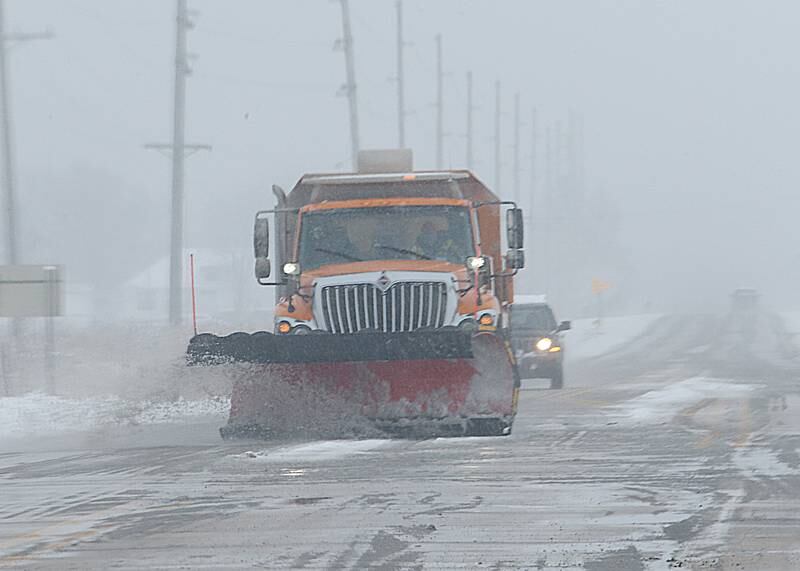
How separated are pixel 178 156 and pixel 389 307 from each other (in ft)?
63.7

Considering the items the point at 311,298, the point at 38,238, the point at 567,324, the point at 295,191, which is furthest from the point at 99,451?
the point at 38,238

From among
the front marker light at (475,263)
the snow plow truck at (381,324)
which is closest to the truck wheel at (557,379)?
the snow plow truck at (381,324)

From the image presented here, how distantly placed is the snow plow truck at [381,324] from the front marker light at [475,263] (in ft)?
0.05

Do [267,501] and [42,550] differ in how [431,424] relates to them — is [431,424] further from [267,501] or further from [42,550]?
[42,550]

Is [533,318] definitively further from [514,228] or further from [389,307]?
[389,307]

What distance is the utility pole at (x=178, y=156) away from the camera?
31.9m

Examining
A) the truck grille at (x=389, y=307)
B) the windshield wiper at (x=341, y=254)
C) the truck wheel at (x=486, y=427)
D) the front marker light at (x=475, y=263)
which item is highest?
the windshield wiper at (x=341, y=254)

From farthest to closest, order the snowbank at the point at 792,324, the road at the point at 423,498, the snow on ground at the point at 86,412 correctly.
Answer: the snowbank at the point at 792,324 → the snow on ground at the point at 86,412 → the road at the point at 423,498

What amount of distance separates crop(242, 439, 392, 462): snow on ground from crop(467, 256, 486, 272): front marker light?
2501 millimetres

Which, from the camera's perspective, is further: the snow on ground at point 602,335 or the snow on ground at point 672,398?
the snow on ground at point 602,335

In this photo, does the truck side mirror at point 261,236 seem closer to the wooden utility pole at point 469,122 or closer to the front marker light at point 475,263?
the front marker light at point 475,263

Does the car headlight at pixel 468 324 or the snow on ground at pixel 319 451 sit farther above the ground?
the car headlight at pixel 468 324

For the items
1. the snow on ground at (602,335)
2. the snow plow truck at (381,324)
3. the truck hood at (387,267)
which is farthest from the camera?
the snow on ground at (602,335)

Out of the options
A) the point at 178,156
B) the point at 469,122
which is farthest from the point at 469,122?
the point at 178,156
